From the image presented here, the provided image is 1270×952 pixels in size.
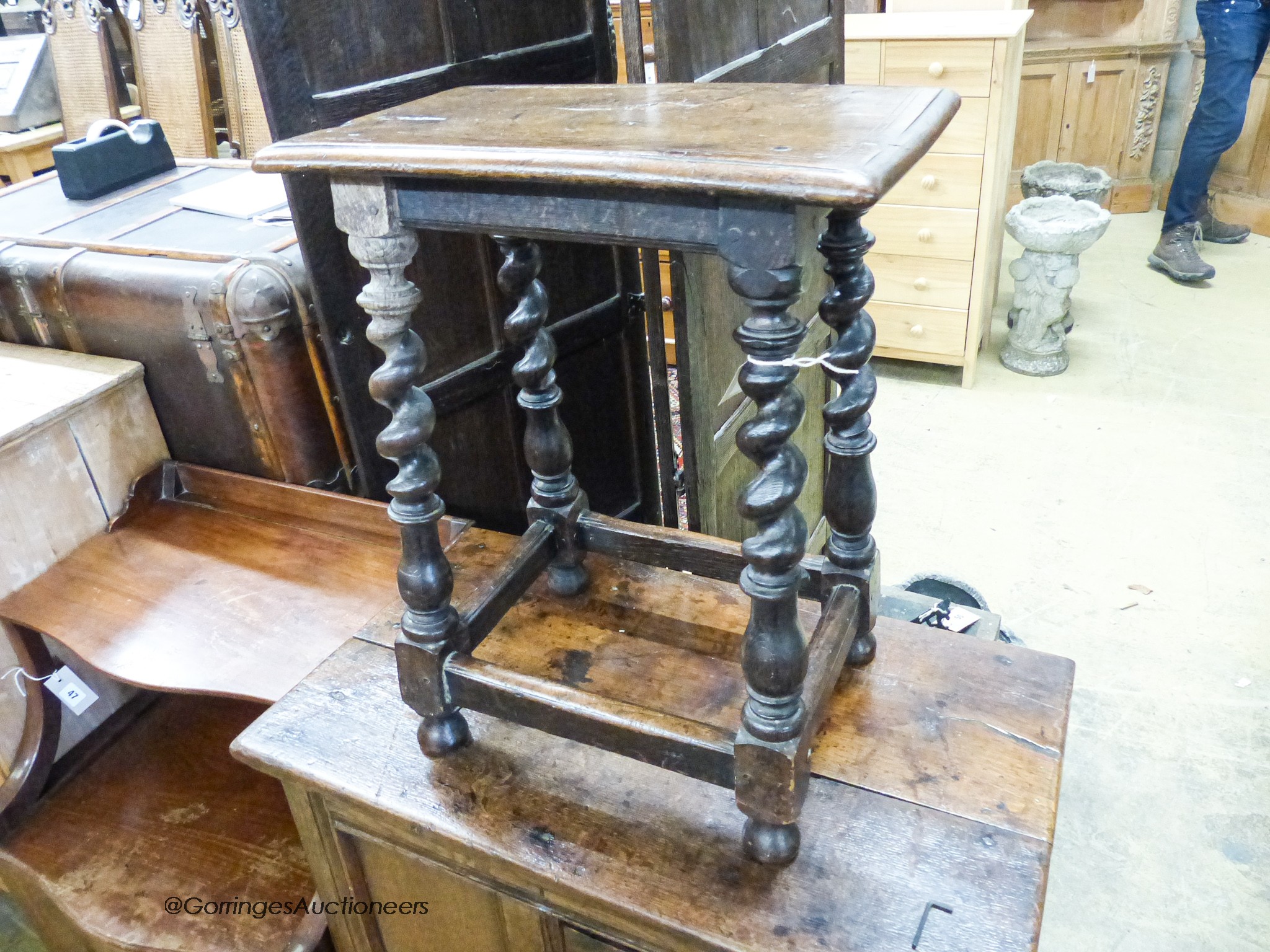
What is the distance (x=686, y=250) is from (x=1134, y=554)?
2.12m

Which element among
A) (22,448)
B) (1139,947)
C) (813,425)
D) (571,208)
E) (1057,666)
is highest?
(571,208)

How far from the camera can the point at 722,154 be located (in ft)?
2.48

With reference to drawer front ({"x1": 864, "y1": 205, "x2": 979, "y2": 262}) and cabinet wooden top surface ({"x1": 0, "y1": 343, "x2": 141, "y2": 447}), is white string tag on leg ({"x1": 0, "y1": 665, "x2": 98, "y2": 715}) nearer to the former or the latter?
cabinet wooden top surface ({"x1": 0, "y1": 343, "x2": 141, "y2": 447})

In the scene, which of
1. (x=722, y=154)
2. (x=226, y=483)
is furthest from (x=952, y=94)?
(x=226, y=483)

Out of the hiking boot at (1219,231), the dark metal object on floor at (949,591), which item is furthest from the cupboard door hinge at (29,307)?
the hiking boot at (1219,231)

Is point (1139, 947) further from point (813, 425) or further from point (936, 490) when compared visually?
point (936, 490)

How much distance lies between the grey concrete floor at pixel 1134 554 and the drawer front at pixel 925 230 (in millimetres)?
507

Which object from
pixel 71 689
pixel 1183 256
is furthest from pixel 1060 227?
pixel 71 689

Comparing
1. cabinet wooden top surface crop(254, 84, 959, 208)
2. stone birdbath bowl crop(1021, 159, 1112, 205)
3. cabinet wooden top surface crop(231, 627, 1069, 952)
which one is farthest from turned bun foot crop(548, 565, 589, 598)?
stone birdbath bowl crop(1021, 159, 1112, 205)

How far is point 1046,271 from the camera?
10.8 ft

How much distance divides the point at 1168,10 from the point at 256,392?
183 inches

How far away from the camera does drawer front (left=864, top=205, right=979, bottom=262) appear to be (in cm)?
307

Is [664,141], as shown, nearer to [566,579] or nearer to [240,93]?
[566,579]

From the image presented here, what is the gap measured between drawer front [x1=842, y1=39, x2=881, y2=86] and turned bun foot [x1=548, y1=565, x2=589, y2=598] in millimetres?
2217
